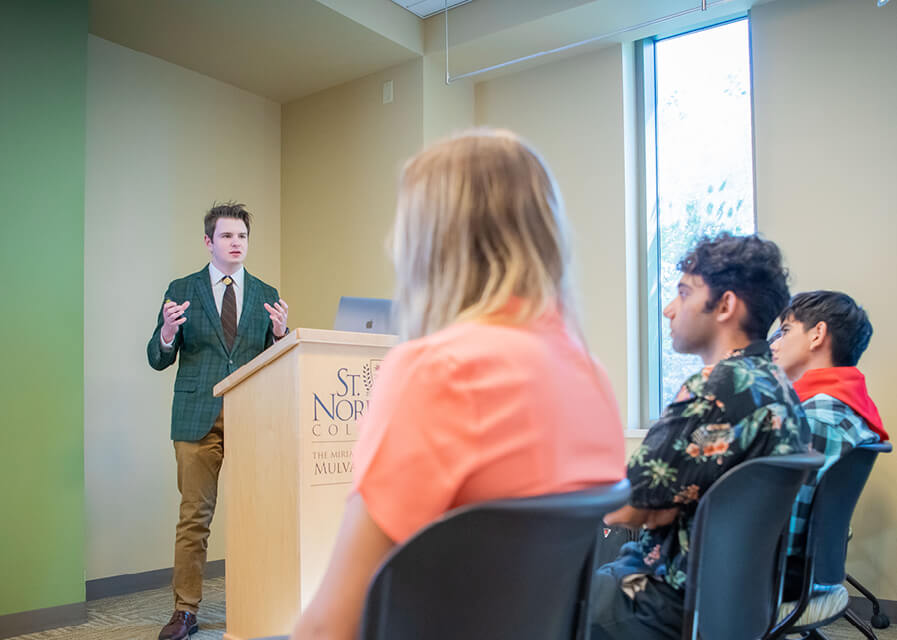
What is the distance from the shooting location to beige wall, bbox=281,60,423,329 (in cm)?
491

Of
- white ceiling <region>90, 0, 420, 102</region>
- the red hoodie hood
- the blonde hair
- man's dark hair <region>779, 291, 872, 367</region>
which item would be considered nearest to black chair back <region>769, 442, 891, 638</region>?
the red hoodie hood

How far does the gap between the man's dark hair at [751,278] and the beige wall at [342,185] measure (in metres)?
3.20

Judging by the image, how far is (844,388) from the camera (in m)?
2.63

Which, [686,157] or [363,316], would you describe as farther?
[686,157]

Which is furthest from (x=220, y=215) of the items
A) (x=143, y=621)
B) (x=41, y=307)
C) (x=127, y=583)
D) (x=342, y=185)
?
(x=127, y=583)

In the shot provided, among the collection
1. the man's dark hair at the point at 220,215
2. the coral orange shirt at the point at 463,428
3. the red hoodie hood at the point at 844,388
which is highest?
the man's dark hair at the point at 220,215

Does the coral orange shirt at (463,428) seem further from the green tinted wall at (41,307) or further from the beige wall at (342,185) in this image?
the beige wall at (342,185)

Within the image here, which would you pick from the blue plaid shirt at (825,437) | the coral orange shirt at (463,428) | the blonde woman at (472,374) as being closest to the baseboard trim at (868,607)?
the blue plaid shirt at (825,437)

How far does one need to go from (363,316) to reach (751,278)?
5.15 ft

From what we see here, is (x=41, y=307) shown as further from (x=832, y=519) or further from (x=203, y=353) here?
(x=832, y=519)

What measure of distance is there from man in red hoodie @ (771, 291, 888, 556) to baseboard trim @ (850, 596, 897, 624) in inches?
49.1

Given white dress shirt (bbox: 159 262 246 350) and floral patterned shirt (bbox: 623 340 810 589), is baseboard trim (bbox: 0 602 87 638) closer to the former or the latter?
white dress shirt (bbox: 159 262 246 350)

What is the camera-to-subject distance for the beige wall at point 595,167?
458 cm

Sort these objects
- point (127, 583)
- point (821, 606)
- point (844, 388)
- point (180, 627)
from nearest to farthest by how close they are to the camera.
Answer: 1. point (821, 606)
2. point (844, 388)
3. point (180, 627)
4. point (127, 583)
